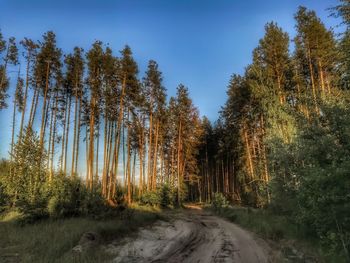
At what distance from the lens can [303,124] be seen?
9.30 meters

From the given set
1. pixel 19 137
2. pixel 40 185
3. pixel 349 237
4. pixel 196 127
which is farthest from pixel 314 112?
pixel 196 127

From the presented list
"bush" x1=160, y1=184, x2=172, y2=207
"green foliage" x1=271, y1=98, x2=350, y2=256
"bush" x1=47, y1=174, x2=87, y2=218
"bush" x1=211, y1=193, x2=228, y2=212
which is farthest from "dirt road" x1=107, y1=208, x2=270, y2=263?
"bush" x1=160, y1=184, x2=172, y2=207

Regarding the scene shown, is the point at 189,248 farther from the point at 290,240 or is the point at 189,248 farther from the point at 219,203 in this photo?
the point at 219,203

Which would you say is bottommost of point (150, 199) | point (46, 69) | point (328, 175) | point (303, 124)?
point (150, 199)

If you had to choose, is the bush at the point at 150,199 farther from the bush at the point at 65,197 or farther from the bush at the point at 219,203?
the bush at the point at 65,197

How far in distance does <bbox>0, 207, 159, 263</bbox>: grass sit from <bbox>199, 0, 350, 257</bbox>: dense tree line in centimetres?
698

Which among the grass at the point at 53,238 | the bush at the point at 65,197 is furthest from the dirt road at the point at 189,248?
the bush at the point at 65,197

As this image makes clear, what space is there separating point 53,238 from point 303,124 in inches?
415

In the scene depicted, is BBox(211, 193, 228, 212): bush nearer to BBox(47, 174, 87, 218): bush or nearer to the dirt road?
the dirt road

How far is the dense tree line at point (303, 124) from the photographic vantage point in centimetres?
712

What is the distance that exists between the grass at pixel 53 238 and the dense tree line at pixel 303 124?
22.9 ft

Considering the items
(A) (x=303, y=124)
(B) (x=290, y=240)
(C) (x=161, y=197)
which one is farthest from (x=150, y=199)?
(A) (x=303, y=124)

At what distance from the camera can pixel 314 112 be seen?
364 inches

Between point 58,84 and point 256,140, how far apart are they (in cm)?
2185
